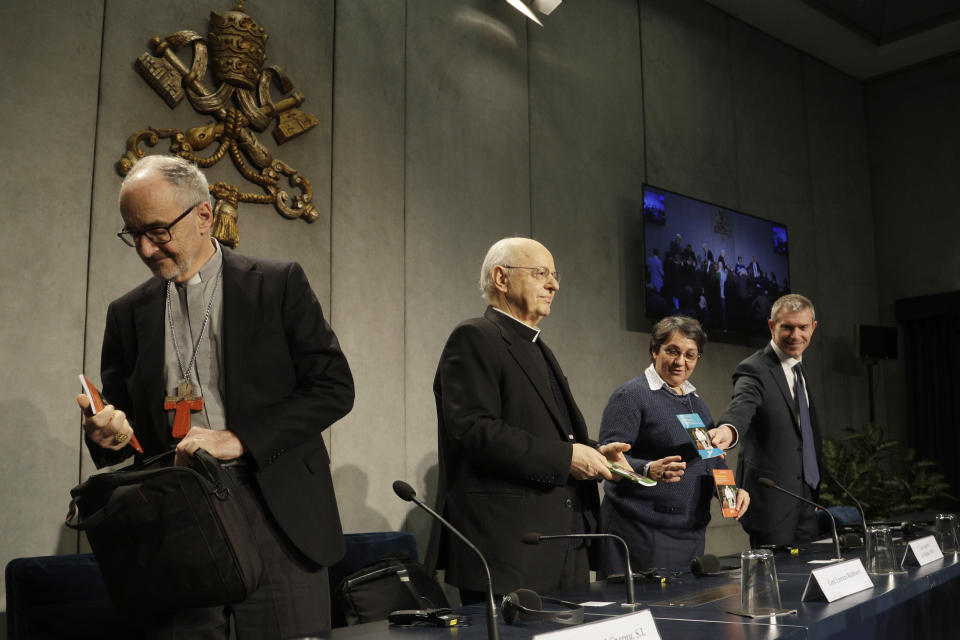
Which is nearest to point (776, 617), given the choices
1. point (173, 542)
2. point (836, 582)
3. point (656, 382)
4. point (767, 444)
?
point (836, 582)

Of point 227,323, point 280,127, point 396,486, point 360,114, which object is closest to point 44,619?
point 227,323

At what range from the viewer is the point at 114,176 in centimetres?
339

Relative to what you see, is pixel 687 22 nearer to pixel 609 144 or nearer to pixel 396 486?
pixel 609 144

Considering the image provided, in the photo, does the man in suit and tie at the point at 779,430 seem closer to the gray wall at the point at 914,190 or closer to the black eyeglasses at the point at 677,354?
the black eyeglasses at the point at 677,354

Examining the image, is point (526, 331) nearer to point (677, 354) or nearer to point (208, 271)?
point (677, 354)

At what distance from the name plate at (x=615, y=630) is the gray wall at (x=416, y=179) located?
100.0 inches

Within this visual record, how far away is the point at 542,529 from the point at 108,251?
208 cm

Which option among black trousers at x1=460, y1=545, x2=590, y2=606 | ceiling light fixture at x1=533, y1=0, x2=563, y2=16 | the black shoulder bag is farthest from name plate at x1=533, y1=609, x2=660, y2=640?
ceiling light fixture at x1=533, y1=0, x2=563, y2=16

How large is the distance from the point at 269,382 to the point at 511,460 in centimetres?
71

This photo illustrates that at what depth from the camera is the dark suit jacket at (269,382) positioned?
1724mm

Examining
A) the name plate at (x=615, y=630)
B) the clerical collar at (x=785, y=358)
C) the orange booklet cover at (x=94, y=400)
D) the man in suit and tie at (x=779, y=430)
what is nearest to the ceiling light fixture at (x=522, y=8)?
the man in suit and tie at (x=779, y=430)

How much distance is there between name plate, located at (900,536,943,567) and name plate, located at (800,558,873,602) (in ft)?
1.29

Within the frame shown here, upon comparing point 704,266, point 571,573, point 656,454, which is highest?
point 704,266

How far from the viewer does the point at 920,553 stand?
7.71 feet
